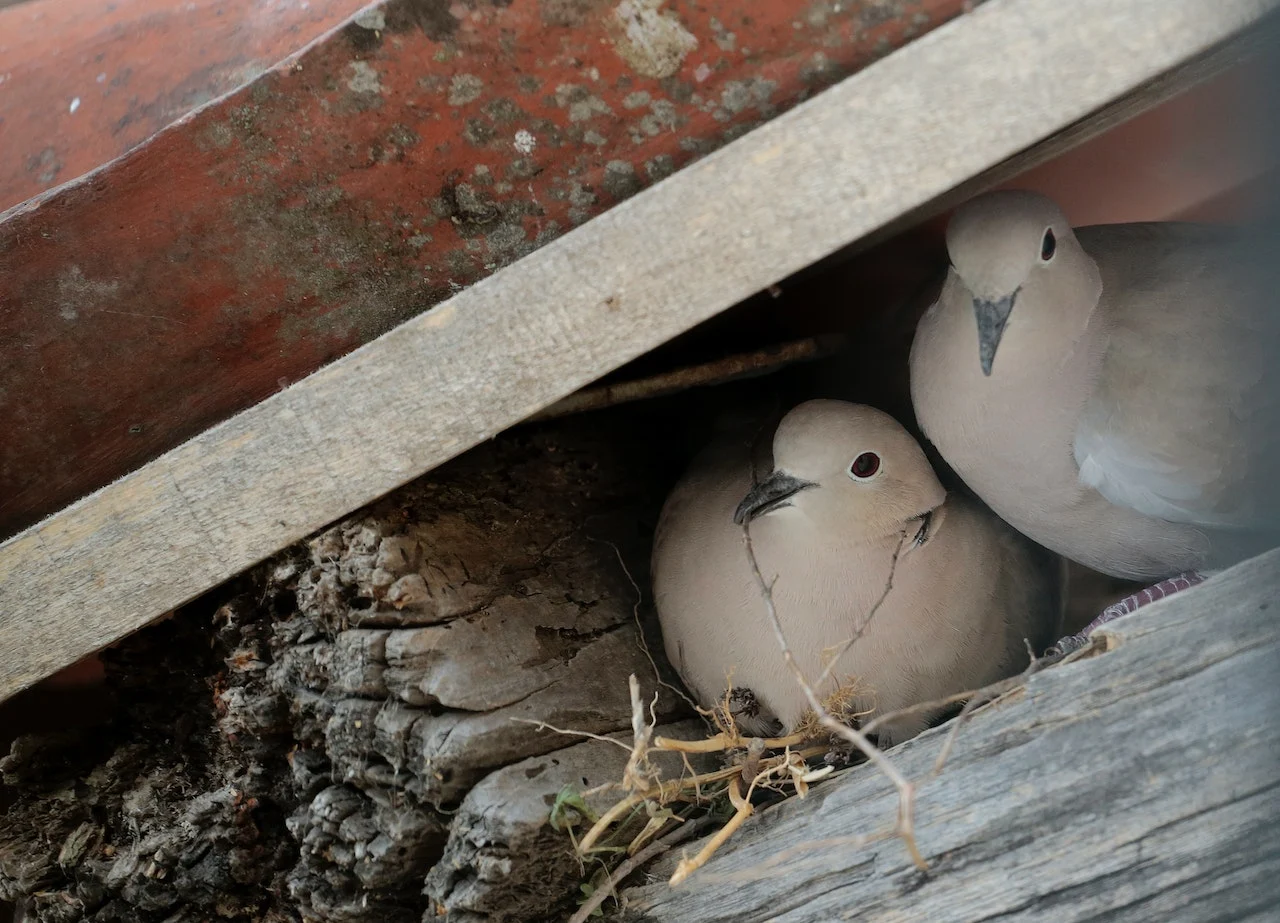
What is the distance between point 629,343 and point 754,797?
80 centimetres

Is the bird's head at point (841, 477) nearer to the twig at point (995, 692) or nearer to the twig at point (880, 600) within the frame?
the twig at point (880, 600)

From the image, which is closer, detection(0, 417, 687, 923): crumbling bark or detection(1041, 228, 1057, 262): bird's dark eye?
detection(0, 417, 687, 923): crumbling bark

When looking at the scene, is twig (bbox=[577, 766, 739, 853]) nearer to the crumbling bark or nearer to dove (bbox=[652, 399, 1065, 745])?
the crumbling bark

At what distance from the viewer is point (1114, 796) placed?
1106 millimetres

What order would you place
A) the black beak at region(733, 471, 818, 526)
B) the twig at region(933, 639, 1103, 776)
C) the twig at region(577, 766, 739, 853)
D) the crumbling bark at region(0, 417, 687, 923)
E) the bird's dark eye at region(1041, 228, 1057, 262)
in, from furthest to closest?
the black beak at region(733, 471, 818, 526), the bird's dark eye at region(1041, 228, 1057, 262), the crumbling bark at region(0, 417, 687, 923), the twig at region(577, 766, 739, 853), the twig at region(933, 639, 1103, 776)

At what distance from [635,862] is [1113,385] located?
1020 mm

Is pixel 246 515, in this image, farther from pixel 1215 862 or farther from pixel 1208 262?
pixel 1208 262

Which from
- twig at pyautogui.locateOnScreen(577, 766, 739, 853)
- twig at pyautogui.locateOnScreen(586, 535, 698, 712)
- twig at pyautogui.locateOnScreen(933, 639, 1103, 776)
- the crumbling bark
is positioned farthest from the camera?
twig at pyautogui.locateOnScreen(586, 535, 698, 712)

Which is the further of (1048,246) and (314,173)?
(1048,246)

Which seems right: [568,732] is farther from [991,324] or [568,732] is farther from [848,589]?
[991,324]

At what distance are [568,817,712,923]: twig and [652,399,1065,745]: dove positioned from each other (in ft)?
0.95

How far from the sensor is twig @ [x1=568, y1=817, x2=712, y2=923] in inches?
56.4

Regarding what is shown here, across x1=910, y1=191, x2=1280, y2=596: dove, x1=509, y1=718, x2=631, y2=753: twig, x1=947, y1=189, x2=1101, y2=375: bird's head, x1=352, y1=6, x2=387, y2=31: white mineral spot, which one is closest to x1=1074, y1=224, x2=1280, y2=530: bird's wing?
x1=910, y1=191, x2=1280, y2=596: dove

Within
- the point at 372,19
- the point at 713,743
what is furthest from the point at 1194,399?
the point at 372,19
